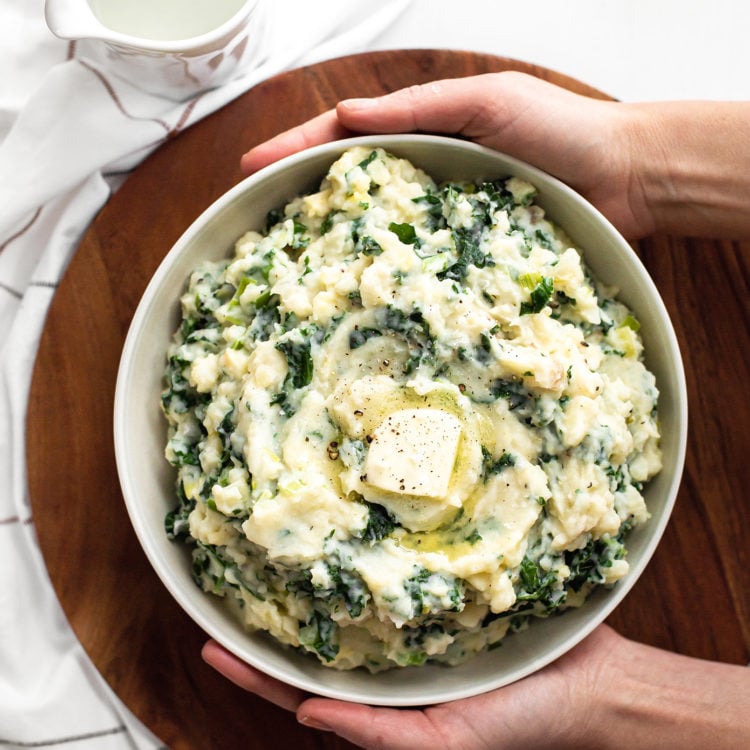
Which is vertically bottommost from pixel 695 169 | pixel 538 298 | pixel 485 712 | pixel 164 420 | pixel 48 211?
pixel 485 712

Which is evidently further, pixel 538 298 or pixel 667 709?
pixel 667 709

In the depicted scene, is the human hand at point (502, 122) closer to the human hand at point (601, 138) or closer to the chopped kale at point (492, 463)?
the human hand at point (601, 138)

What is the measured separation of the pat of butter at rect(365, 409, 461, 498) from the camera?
7.83 feet

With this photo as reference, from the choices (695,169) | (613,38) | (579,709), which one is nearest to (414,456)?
(579,709)

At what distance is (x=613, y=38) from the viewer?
11.6ft

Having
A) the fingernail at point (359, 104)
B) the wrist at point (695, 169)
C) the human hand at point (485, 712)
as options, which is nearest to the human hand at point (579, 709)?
the human hand at point (485, 712)

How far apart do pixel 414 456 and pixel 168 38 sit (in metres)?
1.73

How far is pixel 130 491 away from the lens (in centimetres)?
261

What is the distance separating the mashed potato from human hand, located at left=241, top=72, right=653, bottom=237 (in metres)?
0.21

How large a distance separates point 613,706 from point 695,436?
37.1 inches

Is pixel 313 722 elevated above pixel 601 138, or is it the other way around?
pixel 601 138

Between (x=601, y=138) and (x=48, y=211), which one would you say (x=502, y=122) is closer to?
(x=601, y=138)

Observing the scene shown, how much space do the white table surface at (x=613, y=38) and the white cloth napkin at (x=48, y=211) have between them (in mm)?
367

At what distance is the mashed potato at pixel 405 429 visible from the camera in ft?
7.84
